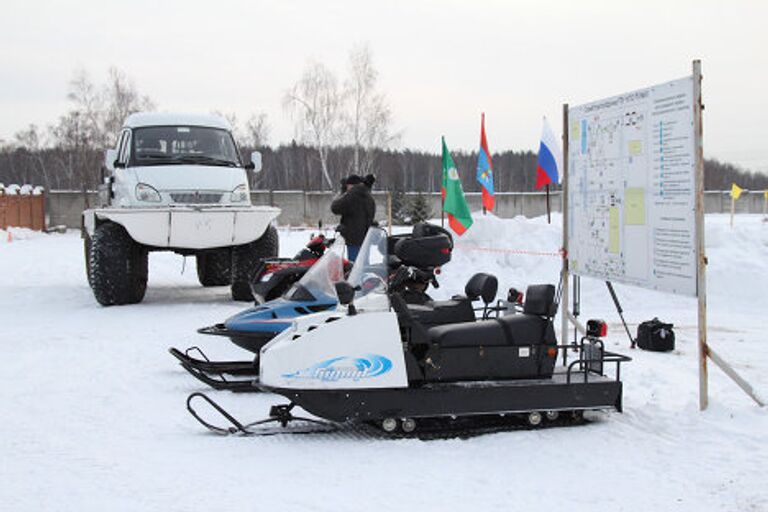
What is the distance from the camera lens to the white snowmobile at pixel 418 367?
591 cm

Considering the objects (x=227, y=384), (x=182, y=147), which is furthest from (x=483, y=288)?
(x=182, y=147)

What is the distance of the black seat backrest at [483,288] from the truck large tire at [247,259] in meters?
7.18

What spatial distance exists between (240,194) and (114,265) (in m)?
2.11

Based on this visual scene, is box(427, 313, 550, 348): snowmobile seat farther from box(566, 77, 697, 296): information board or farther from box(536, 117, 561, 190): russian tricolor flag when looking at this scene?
box(536, 117, 561, 190): russian tricolor flag

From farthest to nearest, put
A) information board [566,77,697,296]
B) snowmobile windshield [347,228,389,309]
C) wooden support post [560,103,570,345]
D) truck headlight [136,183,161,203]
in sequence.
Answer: truck headlight [136,183,161,203], wooden support post [560,103,570,345], information board [566,77,697,296], snowmobile windshield [347,228,389,309]

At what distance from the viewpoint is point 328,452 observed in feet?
18.6

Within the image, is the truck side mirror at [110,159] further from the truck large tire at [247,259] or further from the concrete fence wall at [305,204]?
the concrete fence wall at [305,204]

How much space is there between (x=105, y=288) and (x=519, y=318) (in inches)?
316

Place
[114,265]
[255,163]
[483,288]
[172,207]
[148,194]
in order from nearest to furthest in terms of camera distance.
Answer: [483,288]
[172,207]
[114,265]
[148,194]
[255,163]

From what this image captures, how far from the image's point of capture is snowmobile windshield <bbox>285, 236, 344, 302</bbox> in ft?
24.3

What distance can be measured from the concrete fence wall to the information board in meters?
29.3

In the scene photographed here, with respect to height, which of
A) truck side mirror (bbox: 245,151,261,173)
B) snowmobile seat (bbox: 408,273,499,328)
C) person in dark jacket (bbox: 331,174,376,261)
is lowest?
snowmobile seat (bbox: 408,273,499,328)

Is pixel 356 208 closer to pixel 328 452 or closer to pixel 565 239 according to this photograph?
pixel 565 239

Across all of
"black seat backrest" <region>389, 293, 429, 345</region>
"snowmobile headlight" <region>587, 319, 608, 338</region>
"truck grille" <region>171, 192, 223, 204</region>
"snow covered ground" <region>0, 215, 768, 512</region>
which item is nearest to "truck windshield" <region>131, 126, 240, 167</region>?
"truck grille" <region>171, 192, 223, 204</region>
